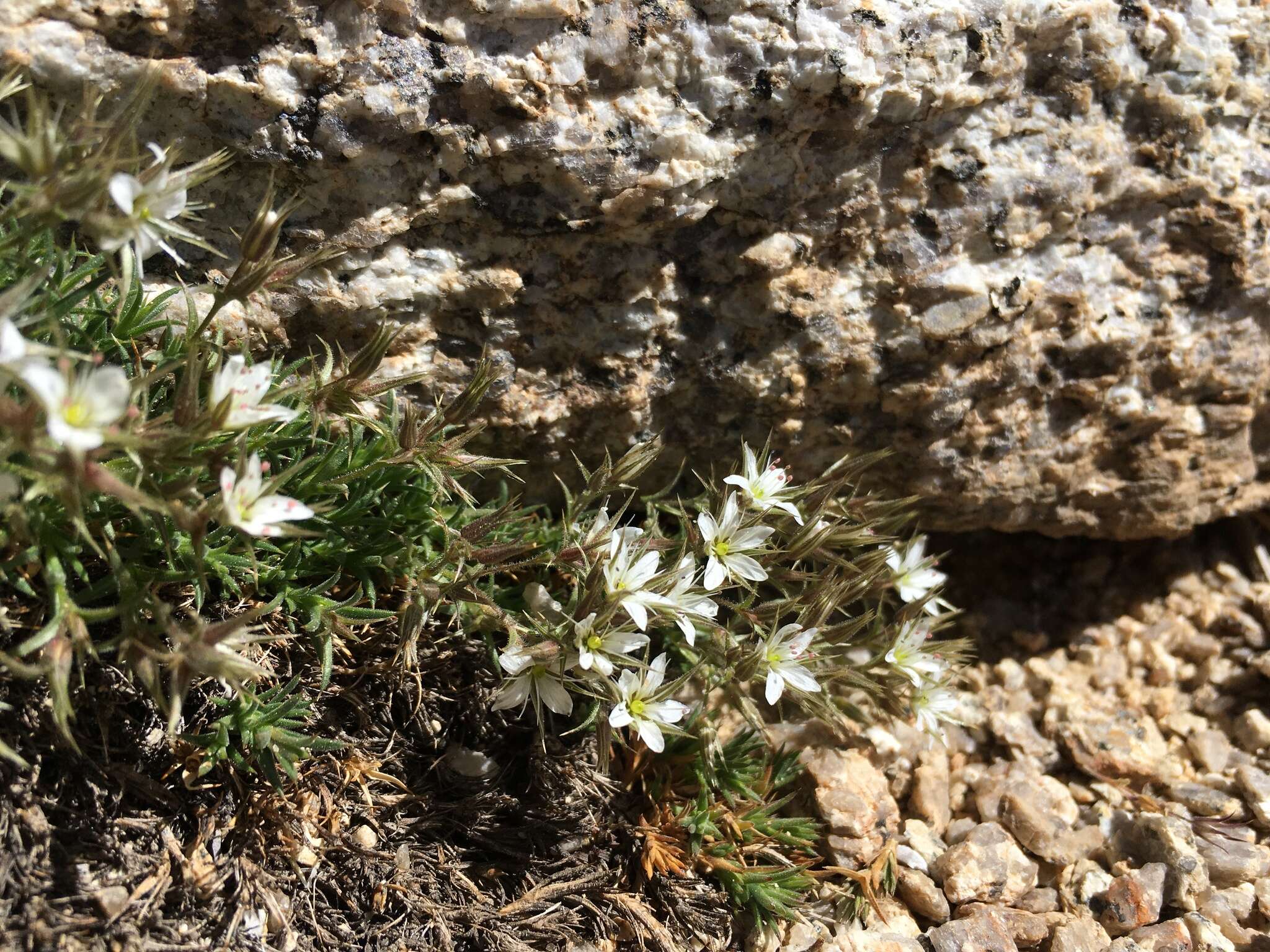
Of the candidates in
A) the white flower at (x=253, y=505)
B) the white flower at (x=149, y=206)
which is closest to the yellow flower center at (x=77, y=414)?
the white flower at (x=253, y=505)

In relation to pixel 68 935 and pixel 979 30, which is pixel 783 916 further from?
pixel 979 30

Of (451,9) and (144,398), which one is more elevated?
(451,9)

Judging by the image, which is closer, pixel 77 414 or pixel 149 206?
pixel 77 414

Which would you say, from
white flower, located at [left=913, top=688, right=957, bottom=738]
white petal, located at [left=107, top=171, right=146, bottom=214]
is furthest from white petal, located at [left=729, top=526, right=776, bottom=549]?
white petal, located at [left=107, top=171, right=146, bottom=214]

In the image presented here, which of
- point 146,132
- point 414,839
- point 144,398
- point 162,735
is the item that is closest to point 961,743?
point 414,839

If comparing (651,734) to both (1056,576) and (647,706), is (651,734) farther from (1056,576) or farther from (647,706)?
(1056,576)

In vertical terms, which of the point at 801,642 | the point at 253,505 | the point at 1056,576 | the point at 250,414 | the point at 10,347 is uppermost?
the point at 10,347

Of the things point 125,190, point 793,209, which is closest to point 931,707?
point 793,209
